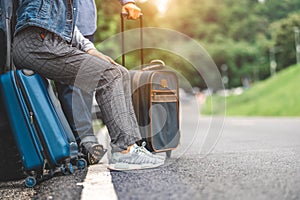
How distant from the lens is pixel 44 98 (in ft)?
9.16

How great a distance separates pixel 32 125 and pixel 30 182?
30 cm

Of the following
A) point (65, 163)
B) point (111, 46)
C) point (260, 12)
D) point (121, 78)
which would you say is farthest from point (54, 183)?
point (260, 12)

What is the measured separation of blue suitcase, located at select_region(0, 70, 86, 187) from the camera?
2.73 meters

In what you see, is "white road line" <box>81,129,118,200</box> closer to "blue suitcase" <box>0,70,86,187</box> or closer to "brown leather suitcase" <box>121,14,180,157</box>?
"blue suitcase" <box>0,70,86,187</box>

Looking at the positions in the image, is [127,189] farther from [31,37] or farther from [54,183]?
[31,37]

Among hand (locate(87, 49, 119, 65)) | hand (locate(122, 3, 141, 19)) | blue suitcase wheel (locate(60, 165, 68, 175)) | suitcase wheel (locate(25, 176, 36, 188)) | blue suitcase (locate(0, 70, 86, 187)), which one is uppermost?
hand (locate(122, 3, 141, 19))

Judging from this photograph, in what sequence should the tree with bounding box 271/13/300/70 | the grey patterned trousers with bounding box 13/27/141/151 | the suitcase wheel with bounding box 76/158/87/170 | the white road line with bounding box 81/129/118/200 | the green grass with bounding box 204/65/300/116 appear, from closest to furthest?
the white road line with bounding box 81/129/118/200 < the grey patterned trousers with bounding box 13/27/141/151 < the suitcase wheel with bounding box 76/158/87/170 < the green grass with bounding box 204/65/300/116 < the tree with bounding box 271/13/300/70

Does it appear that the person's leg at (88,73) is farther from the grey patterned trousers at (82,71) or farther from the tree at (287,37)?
the tree at (287,37)

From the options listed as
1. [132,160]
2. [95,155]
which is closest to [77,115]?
[95,155]

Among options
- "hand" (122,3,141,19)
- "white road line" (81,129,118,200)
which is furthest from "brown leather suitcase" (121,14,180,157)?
"white road line" (81,129,118,200)

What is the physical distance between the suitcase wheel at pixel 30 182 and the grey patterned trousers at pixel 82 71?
0.48m

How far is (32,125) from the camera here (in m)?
2.75

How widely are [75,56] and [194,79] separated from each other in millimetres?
66327

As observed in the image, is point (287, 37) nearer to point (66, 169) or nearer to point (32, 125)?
point (66, 169)
